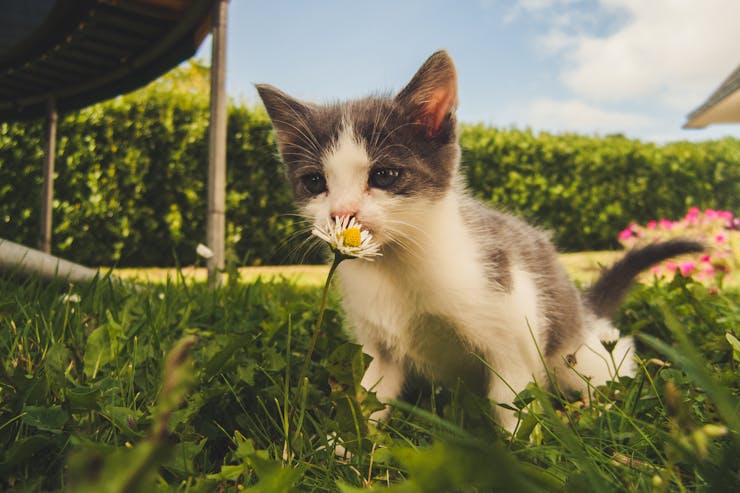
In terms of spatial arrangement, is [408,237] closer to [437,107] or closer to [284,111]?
[437,107]

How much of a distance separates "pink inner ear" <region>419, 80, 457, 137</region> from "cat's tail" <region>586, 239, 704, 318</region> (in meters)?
1.21

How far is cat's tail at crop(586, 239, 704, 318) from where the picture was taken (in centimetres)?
225

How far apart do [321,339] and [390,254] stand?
0.62 m

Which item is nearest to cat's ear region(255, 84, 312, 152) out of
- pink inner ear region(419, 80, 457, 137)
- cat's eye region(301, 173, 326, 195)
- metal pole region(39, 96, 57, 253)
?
cat's eye region(301, 173, 326, 195)

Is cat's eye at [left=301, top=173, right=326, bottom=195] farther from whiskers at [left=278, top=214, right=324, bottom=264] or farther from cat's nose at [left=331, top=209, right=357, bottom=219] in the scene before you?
cat's nose at [left=331, top=209, right=357, bottom=219]

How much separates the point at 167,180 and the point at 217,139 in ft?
14.7

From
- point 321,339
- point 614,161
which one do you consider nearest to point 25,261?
point 321,339

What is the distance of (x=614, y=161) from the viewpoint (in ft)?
35.7

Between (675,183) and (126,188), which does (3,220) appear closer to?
(126,188)

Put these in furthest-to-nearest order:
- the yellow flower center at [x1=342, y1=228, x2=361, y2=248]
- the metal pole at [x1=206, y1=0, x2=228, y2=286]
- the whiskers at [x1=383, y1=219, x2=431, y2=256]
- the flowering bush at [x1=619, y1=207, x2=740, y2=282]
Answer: the flowering bush at [x1=619, y1=207, x2=740, y2=282]
the metal pole at [x1=206, y1=0, x2=228, y2=286]
the whiskers at [x1=383, y1=219, x2=431, y2=256]
the yellow flower center at [x1=342, y1=228, x2=361, y2=248]

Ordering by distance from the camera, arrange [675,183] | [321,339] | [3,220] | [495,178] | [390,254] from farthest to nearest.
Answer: [675,183], [495,178], [3,220], [321,339], [390,254]

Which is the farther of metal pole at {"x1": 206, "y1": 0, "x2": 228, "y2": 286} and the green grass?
metal pole at {"x1": 206, "y1": 0, "x2": 228, "y2": 286}

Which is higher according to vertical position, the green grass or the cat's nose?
the cat's nose

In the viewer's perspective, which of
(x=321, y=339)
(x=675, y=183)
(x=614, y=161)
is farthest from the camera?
(x=675, y=183)
